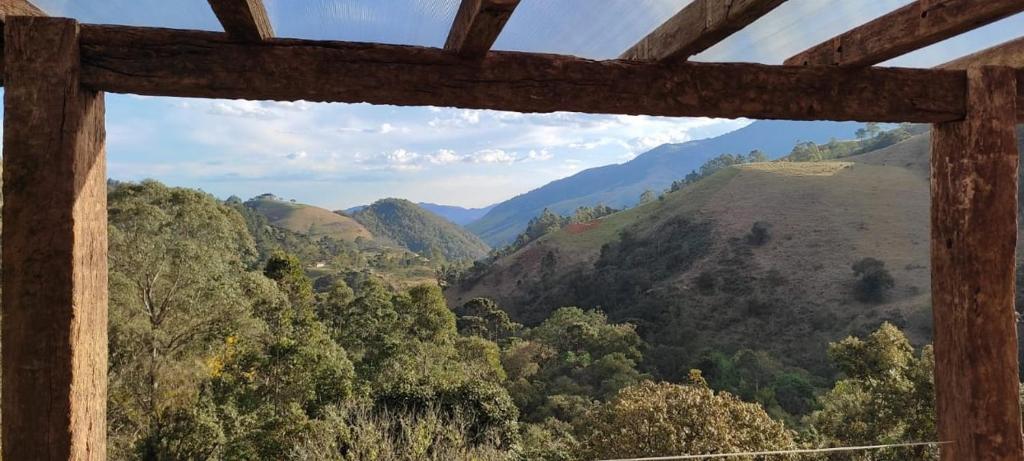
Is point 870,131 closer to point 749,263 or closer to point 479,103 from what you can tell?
point 749,263

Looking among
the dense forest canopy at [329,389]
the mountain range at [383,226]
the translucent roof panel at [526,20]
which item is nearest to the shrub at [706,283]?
the dense forest canopy at [329,389]

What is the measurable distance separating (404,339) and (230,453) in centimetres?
757

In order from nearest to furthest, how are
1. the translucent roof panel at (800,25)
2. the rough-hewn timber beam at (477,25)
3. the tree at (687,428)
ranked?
1. the rough-hewn timber beam at (477,25)
2. the translucent roof panel at (800,25)
3. the tree at (687,428)

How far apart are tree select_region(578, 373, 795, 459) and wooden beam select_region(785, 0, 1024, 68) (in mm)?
6872

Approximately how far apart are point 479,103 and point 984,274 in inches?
71.3

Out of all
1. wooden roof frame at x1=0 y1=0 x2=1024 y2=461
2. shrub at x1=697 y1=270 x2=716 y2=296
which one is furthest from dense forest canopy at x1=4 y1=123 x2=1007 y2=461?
shrub at x1=697 y1=270 x2=716 y2=296

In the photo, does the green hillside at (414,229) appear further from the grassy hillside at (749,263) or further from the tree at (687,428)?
the tree at (687,428)

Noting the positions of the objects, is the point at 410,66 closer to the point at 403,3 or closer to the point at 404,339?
the point at 403,3

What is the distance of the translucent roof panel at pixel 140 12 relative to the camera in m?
1.58

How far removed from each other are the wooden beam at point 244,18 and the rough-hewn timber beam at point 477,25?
0.51m

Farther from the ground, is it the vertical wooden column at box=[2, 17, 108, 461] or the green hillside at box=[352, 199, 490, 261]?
the green hillside at box=[352, 199, 490, 261]

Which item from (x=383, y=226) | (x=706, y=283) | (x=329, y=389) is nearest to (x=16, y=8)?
(x=329, y=389)

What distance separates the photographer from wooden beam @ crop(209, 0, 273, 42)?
1.38 meters

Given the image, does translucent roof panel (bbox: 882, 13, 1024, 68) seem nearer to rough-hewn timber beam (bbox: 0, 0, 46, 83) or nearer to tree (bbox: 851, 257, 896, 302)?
rough-hewn timber beam (bbox: 0, 0, 46, 83)
